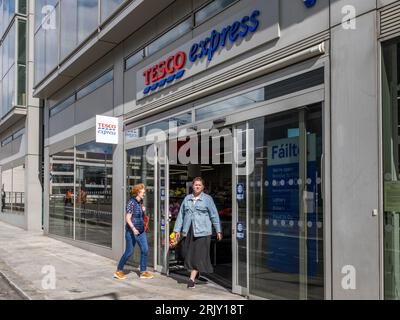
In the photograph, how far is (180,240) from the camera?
8844 millimetres

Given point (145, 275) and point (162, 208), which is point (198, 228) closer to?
point (145, 275)

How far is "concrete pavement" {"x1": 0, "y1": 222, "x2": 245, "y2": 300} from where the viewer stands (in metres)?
7.26

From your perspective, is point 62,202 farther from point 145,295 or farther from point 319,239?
point 319,239

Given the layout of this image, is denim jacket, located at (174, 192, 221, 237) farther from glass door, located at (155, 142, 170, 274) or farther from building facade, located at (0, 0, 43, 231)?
building facade, located at (0, 0, 43, 231)

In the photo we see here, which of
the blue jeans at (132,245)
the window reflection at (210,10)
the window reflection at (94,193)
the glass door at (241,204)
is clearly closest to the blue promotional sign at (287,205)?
the glass door at (241,204)

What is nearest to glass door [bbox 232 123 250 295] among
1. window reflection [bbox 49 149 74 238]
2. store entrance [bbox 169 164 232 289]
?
store entrance [bbox 169 164 232 289]

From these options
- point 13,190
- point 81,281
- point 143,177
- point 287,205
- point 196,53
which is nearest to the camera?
point 287,205

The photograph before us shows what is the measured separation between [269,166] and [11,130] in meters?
22.4

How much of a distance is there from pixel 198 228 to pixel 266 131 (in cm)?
207

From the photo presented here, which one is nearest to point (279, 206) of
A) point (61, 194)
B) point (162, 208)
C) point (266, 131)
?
point (266, 131)

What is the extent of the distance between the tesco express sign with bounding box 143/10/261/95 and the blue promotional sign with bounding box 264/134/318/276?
1.88 meters

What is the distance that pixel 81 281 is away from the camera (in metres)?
8.52

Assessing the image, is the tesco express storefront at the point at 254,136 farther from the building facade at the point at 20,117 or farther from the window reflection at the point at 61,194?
the building facade at the point at 20,117
